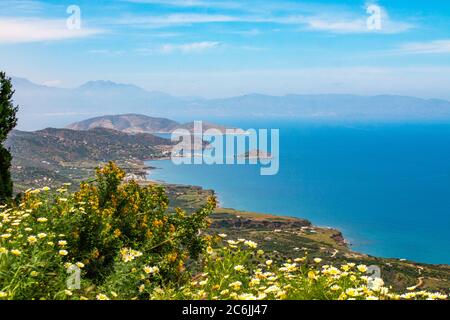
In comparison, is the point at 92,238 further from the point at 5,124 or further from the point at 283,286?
the point at 5,124

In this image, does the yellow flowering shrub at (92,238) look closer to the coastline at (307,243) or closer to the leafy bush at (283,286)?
the leafy bush at (283,286)

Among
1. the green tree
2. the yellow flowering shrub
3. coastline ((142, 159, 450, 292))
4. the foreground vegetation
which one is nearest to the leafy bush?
the foreground vegetation

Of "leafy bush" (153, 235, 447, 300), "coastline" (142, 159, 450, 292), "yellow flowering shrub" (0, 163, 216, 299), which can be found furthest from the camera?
"coastline" (142, 159, 450, 292)

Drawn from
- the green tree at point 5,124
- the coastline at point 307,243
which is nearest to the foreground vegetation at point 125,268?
the green tree at point 5,124

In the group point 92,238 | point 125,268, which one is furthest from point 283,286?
point 92,238

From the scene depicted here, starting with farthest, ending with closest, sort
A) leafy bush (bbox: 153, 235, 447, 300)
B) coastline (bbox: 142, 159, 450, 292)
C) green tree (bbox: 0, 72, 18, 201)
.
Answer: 1. coastline (bbox: 142, 159, 450, 292)
2. green tree (bbox: 0, 72, 18, 201)
3. leafy bush (bbox: 153, 235, 447, 300)

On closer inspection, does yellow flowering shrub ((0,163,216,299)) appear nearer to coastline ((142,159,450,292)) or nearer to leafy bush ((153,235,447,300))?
leafy bush ((153,235,447,300))
